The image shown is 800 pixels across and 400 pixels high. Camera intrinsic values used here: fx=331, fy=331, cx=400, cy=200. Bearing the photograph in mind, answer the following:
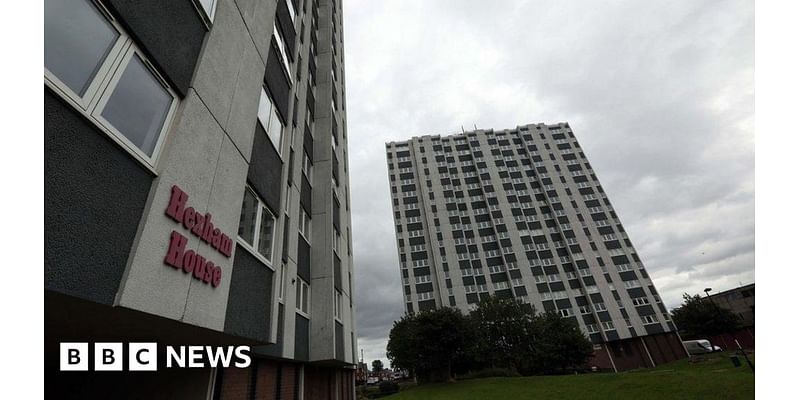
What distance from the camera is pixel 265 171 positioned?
864 centimetres

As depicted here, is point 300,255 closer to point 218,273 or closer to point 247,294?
point 247,294

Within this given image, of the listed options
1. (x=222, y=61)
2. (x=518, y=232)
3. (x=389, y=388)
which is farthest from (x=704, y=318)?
(x=222, y=61)

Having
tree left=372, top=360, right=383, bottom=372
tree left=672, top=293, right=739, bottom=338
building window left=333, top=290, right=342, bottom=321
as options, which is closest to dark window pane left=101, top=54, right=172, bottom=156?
building window left=333, top=290, right=342, bottom=321

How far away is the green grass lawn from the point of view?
18.2 metres

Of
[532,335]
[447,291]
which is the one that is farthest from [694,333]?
[447,291]

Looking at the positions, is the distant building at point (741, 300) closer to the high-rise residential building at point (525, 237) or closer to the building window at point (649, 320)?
the building window at point (649, 320)

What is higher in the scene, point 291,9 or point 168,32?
point 291,9

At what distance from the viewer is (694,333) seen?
4994 centimetres

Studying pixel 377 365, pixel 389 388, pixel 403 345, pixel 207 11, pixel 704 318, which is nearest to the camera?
pixel 207 11

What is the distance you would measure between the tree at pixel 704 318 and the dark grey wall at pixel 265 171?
2505 inches

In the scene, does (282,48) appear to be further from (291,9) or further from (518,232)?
(518,232)

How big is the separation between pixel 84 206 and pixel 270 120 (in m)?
6.91

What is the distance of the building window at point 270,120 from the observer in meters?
A: 9.15

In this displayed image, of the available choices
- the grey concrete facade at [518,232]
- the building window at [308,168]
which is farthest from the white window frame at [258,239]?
the grey concrete facade at [518,232]
